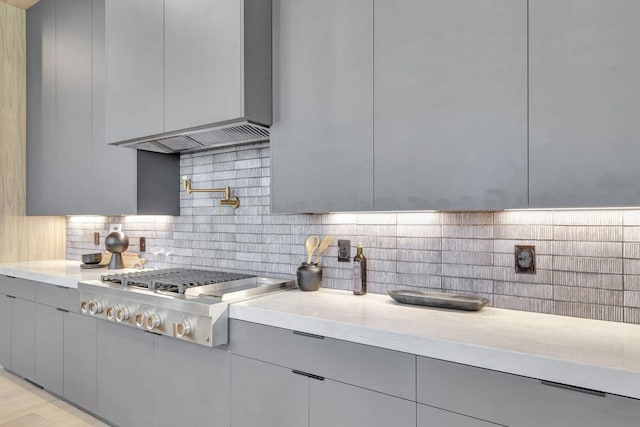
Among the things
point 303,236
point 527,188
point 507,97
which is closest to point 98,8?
point 303,236

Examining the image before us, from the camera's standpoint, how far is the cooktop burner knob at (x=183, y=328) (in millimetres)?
1861

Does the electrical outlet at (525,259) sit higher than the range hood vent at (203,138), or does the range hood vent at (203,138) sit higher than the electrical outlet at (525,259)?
the range hood vent at (203,138)

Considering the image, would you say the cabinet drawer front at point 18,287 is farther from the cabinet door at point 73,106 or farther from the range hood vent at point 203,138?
the range hood vent at point 203,138

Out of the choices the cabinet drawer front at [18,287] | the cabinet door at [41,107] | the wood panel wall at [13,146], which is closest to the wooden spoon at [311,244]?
the cabinet drawer front at [18,287]

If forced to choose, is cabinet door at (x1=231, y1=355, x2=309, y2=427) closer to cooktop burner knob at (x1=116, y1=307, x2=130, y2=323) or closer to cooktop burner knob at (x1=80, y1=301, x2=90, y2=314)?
cooktop burner knob at (x1=116, y1=307, x2=130, y2=323)

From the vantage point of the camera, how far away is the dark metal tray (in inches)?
67.0

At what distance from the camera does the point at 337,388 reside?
1534 mm

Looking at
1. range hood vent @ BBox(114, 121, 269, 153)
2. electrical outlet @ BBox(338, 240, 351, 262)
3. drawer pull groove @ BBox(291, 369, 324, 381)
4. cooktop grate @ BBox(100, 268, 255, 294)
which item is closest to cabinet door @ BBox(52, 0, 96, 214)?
range hood vent @ BBox(114, 121, 269, 153)

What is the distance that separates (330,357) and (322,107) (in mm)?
1109

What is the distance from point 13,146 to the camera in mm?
3635

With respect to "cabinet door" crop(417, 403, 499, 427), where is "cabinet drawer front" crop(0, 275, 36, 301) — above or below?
above

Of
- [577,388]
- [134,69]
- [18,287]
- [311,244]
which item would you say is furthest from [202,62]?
[18,287]

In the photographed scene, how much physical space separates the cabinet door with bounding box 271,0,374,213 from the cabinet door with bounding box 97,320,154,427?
43.8 inches

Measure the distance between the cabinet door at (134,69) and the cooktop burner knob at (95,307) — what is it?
1020mm
